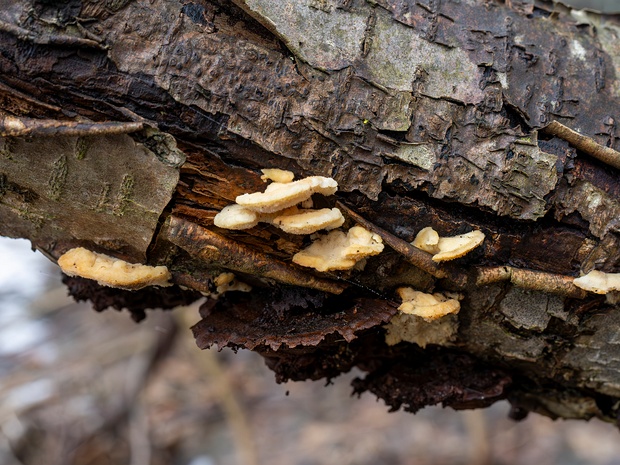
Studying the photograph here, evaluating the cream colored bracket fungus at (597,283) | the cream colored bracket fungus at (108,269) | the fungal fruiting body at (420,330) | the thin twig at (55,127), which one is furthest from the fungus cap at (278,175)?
the cream colored bracket fungus at (597,283)

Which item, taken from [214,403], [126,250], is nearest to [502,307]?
[126,250]

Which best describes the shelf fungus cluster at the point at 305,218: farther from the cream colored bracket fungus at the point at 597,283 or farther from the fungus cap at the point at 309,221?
the cream colored bracket fungus at the point at 597,283

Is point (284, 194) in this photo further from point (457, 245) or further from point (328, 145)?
point (457, 245)

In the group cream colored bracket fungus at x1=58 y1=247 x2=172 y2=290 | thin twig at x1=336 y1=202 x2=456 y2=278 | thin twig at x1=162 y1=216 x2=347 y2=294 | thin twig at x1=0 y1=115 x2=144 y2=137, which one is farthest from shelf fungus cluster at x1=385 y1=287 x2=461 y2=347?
thin twig at x1=0 y1=115 x2=144 y2=137

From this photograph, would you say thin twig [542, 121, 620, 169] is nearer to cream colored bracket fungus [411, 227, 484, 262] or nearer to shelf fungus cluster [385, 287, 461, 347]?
cream colored bracket fungus [411, 227, 484, 262]

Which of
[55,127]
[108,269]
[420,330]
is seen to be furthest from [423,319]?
[55,127]
